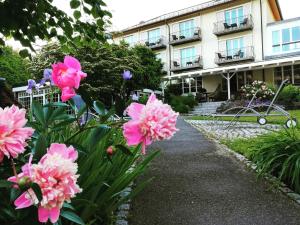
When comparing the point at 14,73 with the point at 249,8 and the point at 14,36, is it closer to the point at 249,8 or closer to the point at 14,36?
the point at 249,8

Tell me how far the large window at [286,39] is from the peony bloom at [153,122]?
28.0 metres

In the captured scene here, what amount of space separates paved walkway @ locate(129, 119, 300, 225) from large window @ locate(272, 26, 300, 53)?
24.3 metres

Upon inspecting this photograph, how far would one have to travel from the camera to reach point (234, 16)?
29.9 metres

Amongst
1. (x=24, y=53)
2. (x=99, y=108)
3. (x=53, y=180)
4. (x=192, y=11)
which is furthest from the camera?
(x=192, y=11)

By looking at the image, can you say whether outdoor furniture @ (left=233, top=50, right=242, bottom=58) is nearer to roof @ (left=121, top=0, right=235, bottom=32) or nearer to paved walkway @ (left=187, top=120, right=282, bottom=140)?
roof @ (left=121, top=0, right=235, bottom=32)

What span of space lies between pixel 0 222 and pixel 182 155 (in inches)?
166

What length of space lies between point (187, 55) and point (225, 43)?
3.87 metres

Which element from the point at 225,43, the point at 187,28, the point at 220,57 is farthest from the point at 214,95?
the point at 187,28

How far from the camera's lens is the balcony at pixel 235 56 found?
2854cm

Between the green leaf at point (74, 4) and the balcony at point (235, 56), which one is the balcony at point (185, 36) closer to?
the balcony at point (235, 56)

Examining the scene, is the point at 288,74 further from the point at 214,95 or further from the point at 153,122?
the point at 153,122

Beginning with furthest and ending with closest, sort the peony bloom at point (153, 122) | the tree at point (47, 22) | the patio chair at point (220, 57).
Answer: the patio chair at point (220, 57) < the tree at point (47, 22) < the peony bloom at point (153, 122)

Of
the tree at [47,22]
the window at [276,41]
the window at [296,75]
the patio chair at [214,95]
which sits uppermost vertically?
the window at [276,41]

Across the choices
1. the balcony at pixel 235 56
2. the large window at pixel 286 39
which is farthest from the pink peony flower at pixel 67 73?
the balcony at pixel 235 56
